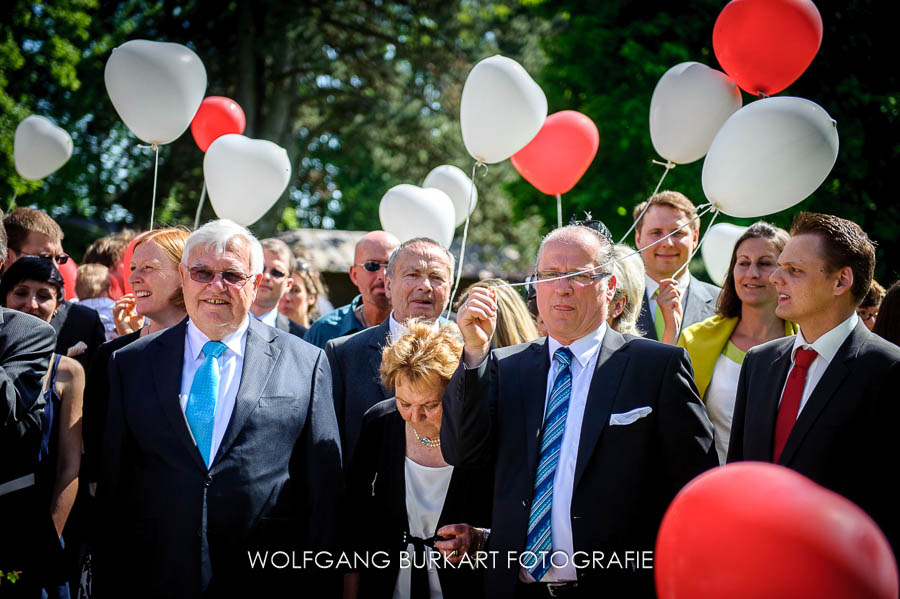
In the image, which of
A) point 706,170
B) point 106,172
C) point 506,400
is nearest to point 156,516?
point 506,400

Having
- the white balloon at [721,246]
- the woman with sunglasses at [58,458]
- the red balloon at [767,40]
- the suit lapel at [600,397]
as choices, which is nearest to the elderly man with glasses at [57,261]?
the woman with sunglasses at [58,458]

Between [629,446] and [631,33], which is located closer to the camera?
[629,446]

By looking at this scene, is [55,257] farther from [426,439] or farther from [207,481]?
[426,439]

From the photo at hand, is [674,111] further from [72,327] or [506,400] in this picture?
[72,327]

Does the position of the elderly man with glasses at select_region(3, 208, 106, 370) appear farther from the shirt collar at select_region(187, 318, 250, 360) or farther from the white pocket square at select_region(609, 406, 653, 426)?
the white pocket square at select_region(609, 406, 653, 426)

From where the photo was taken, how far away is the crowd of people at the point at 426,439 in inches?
121

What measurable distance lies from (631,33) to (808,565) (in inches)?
567

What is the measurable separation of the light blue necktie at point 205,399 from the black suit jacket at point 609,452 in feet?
3.28

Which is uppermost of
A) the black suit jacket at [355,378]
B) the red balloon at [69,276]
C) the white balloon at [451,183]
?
the white balloon at [451,183]

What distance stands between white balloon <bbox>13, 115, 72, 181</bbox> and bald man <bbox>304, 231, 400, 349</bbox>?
3.75 meters

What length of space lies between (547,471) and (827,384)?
116 cm

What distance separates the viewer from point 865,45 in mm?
12016

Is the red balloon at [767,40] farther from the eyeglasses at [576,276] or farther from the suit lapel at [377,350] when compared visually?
the suit lapel at [377,350]

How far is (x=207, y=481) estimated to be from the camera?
3262 mm
